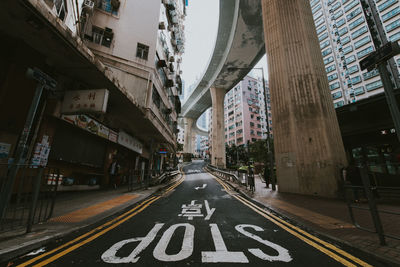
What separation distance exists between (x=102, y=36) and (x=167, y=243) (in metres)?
16.8

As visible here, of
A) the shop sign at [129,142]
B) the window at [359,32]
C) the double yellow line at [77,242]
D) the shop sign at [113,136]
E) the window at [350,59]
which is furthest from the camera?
the window at [350,59]

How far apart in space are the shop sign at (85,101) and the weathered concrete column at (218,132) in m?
34.6

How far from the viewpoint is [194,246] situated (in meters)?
3.19

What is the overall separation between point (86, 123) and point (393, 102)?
12317 millimetres

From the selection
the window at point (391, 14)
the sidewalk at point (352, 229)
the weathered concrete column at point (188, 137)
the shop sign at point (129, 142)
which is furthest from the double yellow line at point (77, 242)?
the weathered concrete column at point (188, 137)

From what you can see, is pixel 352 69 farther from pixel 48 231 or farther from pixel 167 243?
pixel 48 231

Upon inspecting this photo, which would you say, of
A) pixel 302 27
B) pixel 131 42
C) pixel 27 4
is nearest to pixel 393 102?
pixel 27 4

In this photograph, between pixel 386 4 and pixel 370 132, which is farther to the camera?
pixel 386 4

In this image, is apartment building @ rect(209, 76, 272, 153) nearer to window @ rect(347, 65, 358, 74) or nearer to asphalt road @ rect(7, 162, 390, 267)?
window @ rect(347, 65, 358, 74)

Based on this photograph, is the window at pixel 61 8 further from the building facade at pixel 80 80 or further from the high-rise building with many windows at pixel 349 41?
the high-rise building with many windows at pixel 349 41

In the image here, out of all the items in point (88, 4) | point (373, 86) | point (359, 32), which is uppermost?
point (359, 32)

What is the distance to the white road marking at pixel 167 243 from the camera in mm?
2768

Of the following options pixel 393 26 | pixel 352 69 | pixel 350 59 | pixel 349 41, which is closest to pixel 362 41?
pixel 349 41

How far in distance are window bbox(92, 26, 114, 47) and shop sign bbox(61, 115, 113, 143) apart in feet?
25.9
